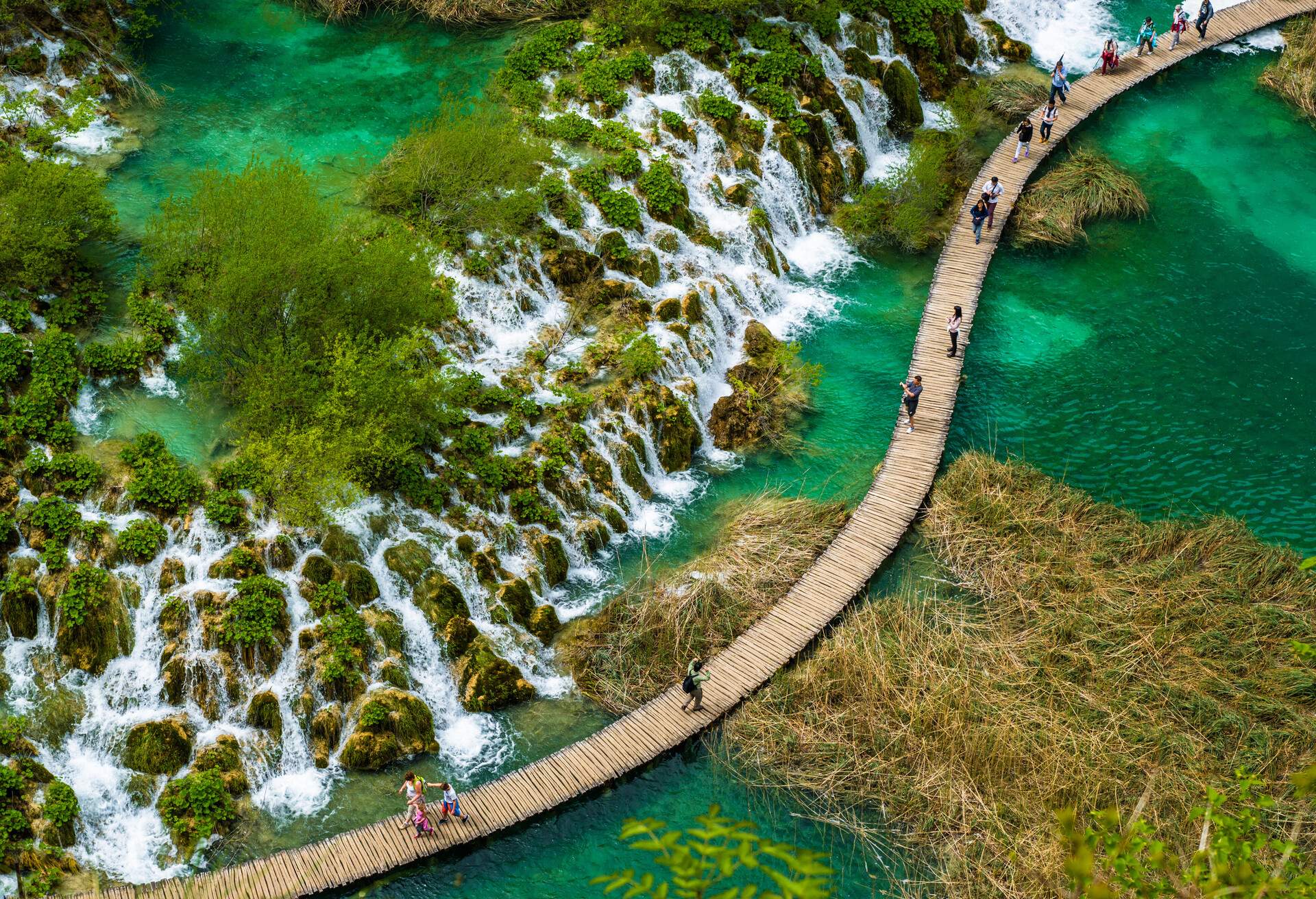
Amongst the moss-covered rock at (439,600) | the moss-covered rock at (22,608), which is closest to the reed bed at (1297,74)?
the moss-covered rock at (439,600)

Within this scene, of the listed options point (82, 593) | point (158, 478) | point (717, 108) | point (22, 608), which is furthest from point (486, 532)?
point (717, 108)

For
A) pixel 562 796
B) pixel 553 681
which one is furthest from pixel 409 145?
pixel 562 796

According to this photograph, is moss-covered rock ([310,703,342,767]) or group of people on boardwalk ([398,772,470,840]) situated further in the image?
moss-covered rock ([310,703,342,767])

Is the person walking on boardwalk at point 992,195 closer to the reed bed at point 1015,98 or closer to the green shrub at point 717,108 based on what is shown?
the reed bed at point 1015,98

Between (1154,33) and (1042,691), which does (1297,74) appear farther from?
(1042,691)

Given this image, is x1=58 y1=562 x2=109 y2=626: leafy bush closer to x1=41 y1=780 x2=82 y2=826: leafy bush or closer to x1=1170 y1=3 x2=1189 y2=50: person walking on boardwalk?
x1=41 y1=780 x2=82 y2=826: leafy bush

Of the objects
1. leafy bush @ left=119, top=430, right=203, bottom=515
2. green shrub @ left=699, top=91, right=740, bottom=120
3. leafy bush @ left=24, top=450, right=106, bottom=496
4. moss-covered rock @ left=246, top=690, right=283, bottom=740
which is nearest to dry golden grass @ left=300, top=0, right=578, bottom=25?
green shrub @ left=699, top=91, right=740, bottom=120

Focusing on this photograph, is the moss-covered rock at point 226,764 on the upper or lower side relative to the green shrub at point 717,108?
lower
